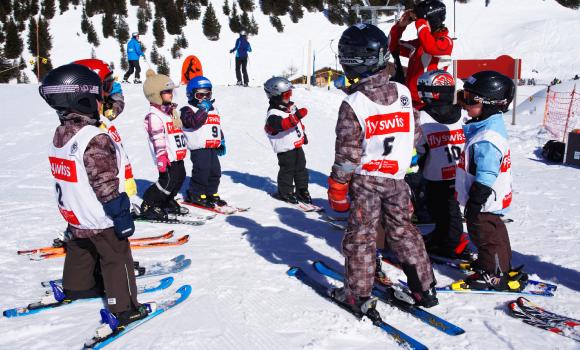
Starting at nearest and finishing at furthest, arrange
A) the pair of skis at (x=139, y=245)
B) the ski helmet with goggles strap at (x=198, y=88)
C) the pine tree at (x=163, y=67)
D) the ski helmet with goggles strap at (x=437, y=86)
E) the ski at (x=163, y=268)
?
the ski at (x=163, y=268) → the ski helmet with goggles strap at (x=437, y=86) → the pair of skis at (x=139, y=245) → the ski helmet with goggles strap at (x=198, y=88) → the pine tree at (x=163, y=67)

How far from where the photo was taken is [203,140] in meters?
7.13

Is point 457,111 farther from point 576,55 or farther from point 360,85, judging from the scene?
point 576,55

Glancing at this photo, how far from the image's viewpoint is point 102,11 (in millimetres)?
36469

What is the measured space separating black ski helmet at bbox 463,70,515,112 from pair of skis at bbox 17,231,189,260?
350 centimetres

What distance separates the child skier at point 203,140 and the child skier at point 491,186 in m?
3.82

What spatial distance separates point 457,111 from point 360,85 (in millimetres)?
1860

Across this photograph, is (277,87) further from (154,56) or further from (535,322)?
(154,56)

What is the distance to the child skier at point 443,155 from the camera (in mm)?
4891

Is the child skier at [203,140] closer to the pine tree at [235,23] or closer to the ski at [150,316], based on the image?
the ski at [150,316]

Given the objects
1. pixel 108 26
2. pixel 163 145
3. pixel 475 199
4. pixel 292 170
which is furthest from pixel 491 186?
pixel 108 26

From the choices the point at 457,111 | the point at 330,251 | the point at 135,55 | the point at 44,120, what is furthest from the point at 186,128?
the point at 135,55

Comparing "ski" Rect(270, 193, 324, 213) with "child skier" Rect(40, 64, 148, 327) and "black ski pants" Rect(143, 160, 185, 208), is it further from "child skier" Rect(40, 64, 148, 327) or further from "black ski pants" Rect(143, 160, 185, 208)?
"child skier" Rect(40, 64, 148, 327)

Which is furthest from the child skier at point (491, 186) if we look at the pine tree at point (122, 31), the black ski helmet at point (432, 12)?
the pine tree at point (122, 31)

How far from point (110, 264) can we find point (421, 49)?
3.91 metres
